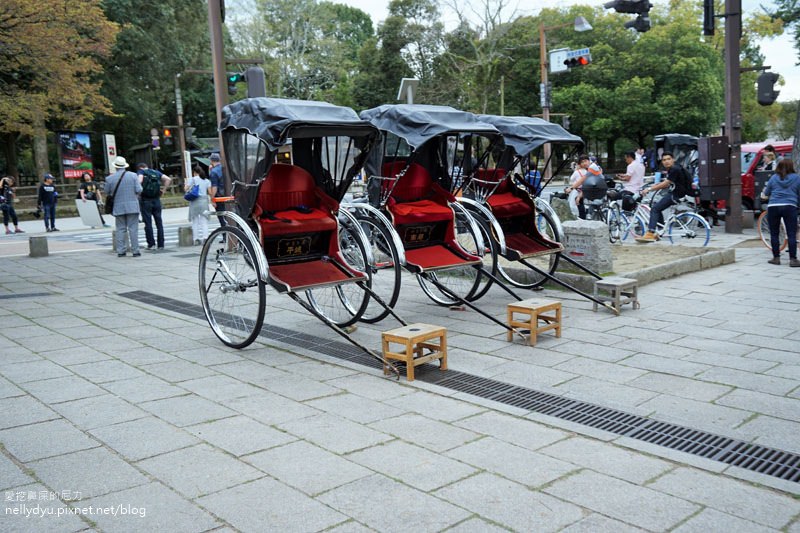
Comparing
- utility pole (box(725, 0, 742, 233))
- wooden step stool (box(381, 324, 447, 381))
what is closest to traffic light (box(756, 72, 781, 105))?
utility pole (box(725, 0, 742, 233))

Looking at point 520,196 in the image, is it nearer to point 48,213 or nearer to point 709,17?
point 709,17

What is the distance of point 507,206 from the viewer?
8.14 m

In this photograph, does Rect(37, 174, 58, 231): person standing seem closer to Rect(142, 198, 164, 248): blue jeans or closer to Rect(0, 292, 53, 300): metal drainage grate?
Rect(142, 198, 164, 248): blue jeans

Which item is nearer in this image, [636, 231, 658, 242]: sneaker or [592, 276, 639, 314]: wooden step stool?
[592, 276, 639, 314]: wooden step stool

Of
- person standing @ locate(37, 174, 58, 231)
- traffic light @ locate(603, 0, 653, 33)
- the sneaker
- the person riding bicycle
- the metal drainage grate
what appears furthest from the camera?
person standing @ locate(37, 174, 58, 231)

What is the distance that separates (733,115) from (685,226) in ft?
10.7

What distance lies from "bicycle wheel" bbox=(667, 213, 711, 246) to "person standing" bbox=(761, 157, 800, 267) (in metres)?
2.03

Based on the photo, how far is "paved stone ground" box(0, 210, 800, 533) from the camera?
3.08m

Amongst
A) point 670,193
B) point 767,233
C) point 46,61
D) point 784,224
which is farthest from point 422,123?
point 46,61

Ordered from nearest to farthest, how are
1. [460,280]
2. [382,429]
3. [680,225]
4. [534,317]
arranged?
1. [382,429]
2. [534,317]
3. [460,280]
4. [680,225]

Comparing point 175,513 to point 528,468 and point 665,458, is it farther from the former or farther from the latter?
point 665,458

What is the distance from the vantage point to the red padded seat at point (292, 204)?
6270 millimetres

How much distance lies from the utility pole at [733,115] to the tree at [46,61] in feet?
44.3

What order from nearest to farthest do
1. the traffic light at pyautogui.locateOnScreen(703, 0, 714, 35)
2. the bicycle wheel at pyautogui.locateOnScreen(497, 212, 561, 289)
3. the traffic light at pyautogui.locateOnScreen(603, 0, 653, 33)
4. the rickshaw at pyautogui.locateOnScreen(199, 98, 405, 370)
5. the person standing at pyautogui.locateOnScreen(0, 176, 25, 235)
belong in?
the rickshaw at pyautogui.locateOnScreen(199, 98, 405, 370), the bicycle wheel at pyautogui.locateOnScreen(497, 212, 561, 289), the traffic light at pyautogui.locateOnScreen(603, 0, 653, 33), the traffic light at pyautogui.locateOnScreen(703, 0, 714, 35), the person standing at pyautogui.locateOnScreen(0, 176, 25, 235)
